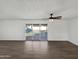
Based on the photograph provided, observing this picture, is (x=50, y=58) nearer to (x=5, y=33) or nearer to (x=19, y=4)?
(x=19, y=4)

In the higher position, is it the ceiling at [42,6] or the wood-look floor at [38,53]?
the ceiling at [42,6]

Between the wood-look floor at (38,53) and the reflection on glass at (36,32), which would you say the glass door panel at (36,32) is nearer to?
the reflection on glass at (36,32)

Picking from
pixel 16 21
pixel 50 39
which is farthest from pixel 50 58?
pixel 16 21

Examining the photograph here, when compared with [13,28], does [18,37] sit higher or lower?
lower

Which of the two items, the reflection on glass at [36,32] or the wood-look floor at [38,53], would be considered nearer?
the wood-look floor at [38,53]

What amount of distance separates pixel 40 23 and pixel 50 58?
7.69 meters

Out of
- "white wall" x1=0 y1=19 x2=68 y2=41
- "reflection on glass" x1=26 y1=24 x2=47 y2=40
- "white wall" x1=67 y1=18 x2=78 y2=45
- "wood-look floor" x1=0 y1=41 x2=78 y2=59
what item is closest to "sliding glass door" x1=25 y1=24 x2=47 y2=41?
"reflection on glass" x1=26 y1=24 x2=47 y2=40

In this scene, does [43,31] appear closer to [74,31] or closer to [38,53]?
[74,31]

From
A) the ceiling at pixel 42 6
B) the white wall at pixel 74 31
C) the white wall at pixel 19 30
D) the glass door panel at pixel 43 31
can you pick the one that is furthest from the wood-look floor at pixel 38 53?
the glass door panel at pixel 43 31

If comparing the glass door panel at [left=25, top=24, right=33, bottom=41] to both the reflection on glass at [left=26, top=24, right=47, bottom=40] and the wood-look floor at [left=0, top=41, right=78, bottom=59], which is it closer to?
the reflection on glass at [left=26, top=24, right=47, bottom=40]

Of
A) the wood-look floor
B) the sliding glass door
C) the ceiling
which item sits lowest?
the wood-look floor

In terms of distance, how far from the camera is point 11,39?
1269 cm

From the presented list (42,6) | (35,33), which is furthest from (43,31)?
(42,6)

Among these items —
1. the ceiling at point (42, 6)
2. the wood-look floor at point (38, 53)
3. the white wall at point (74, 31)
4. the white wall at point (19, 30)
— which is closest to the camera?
the wood-look floor at point (38, 53)
